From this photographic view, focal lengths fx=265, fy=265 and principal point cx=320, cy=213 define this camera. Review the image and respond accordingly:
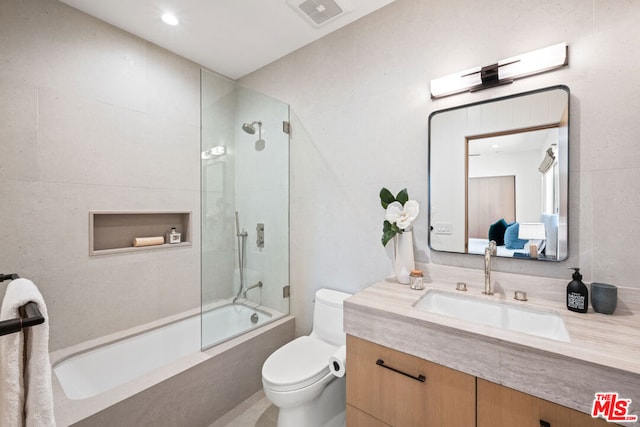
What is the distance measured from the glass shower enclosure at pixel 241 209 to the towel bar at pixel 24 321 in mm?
1110

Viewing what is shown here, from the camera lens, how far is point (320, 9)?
1763mm

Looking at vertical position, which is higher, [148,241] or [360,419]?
[148,241]

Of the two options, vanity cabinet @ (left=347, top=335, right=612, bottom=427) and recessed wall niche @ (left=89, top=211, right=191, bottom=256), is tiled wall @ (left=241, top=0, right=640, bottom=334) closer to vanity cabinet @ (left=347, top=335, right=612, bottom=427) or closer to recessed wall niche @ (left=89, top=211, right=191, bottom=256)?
vanity cabinet @ (left=347, top=335, right=612, bottom=427)

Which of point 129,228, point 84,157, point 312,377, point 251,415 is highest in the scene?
point 84,157

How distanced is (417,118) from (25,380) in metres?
1.96

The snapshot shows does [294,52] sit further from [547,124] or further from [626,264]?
[626,264]

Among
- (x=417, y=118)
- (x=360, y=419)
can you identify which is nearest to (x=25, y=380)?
(x=360, y=419)

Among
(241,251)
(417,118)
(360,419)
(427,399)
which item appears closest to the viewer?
(427,399)

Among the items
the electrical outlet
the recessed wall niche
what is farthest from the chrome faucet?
the recessed wall niche

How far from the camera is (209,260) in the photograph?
1.87 m

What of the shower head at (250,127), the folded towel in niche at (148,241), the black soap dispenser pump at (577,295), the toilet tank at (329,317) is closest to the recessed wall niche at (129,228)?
the folded towel in niche at (148,241)

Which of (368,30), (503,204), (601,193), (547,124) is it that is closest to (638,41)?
(547,124)

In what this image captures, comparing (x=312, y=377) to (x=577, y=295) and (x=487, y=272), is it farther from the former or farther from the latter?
(x=577, y=295)

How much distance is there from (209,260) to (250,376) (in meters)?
0.91
